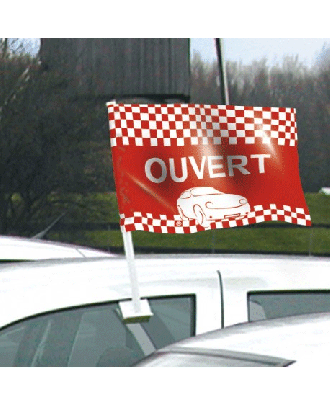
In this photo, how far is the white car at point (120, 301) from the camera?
1477 mm

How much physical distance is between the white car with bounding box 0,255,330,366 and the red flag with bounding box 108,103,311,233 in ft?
0.99

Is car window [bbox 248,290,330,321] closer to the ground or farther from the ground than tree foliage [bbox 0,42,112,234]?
closer to the ground

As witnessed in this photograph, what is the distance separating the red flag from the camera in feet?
6.38

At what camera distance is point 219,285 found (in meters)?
1.55

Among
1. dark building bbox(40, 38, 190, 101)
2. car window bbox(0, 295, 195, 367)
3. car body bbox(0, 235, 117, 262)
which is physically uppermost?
dark building bbox(40, 38, 190, 101)

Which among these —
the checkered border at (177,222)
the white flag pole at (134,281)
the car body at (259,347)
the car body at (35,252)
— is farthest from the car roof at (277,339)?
the car body at (35,252)

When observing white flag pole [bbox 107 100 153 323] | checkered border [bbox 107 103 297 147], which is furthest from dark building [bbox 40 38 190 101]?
white flag pole [bbox 107 100 153 323]

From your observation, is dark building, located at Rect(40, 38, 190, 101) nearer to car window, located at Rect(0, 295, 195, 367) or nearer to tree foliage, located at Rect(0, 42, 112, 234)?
tree foliage, located at Rect(0, 42, 112, 234)

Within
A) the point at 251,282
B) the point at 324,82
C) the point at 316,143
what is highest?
the point at 324,82

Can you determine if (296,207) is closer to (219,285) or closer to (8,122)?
(219,285)

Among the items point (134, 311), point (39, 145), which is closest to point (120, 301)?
point (134, 311)

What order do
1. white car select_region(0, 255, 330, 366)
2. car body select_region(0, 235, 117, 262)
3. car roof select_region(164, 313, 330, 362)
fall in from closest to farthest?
car roof select_region(164, 313, 330, 362), white car select_region(0, 255, 330, 366), car body select_region(0, 235, 117, 262)
